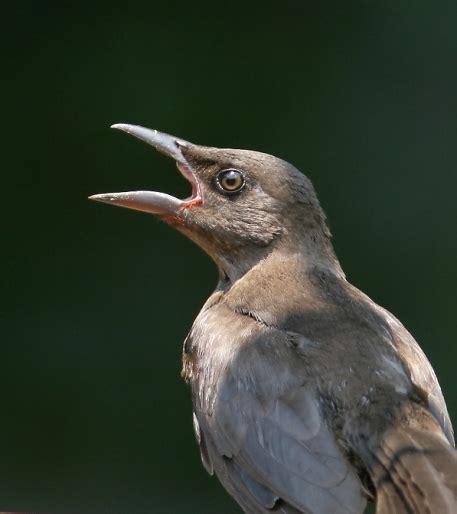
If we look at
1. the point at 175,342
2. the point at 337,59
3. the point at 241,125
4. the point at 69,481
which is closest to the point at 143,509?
the point at 69,481

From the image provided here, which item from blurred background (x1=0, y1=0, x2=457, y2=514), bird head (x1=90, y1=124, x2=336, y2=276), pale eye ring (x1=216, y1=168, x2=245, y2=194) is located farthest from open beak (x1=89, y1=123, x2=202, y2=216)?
blurred background (x1=0, y1=0, x2=457, y2=514)

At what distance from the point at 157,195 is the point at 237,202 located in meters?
0.34

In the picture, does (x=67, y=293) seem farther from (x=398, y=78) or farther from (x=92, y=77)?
(x=398, y=78)

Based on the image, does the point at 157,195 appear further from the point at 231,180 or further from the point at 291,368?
the point at 291,368

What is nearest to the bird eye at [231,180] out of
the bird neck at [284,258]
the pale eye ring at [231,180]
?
the pale eye ring at [231,180]

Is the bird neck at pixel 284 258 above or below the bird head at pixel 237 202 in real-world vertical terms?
below

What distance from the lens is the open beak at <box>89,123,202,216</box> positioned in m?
5.94

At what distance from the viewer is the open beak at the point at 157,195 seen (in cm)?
594

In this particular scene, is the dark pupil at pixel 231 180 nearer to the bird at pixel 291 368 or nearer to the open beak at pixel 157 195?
the bird at pixel 291 368

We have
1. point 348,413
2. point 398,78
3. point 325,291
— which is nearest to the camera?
point 348,413

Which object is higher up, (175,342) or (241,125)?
(241,125)

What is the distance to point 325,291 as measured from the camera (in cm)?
576

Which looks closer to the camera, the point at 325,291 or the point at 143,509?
the point at 325,291

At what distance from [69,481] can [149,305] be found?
45.5 inches
